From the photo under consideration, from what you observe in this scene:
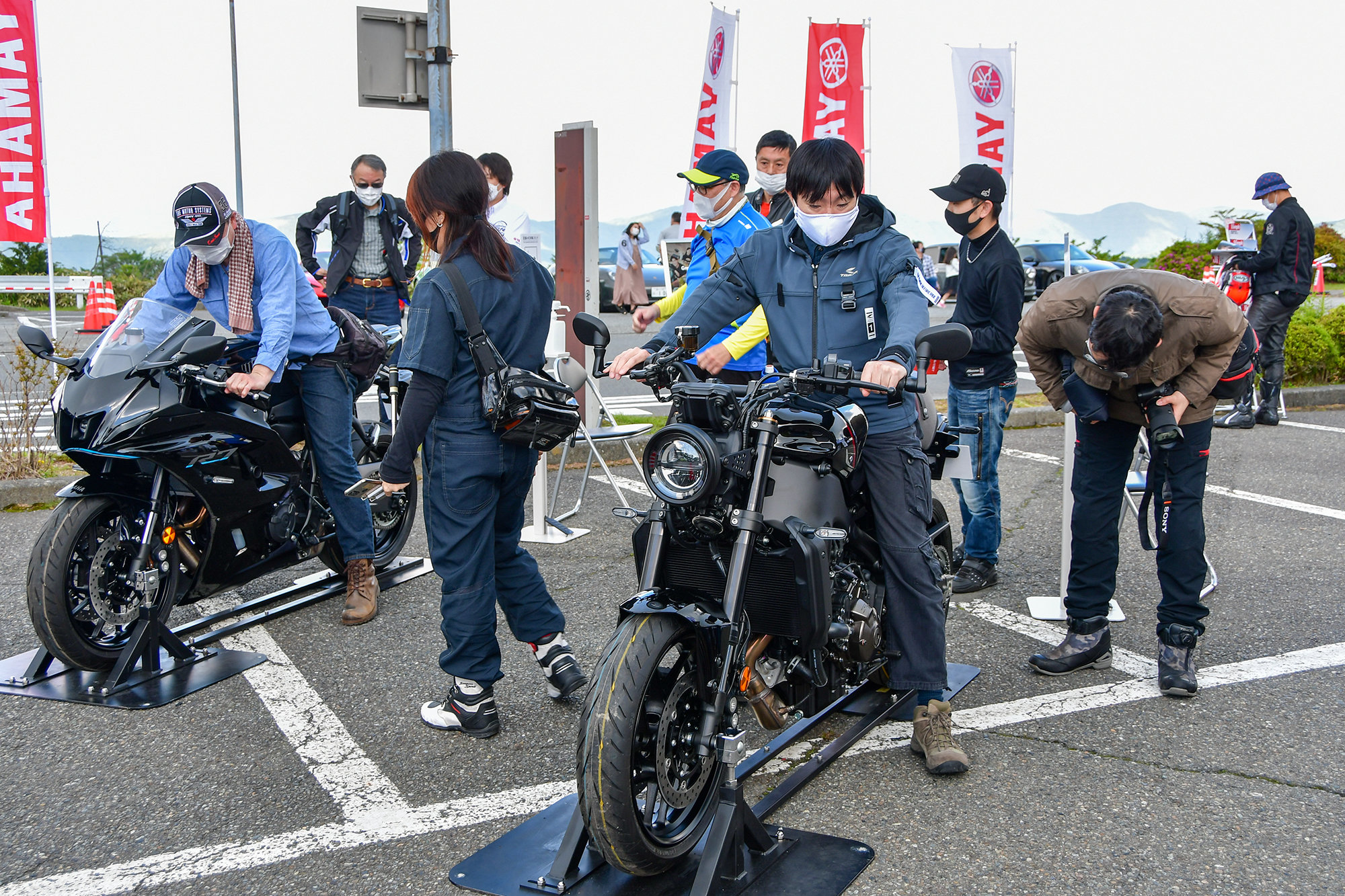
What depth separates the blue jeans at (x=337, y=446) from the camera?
5.08 m

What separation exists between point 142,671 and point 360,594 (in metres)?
1.03

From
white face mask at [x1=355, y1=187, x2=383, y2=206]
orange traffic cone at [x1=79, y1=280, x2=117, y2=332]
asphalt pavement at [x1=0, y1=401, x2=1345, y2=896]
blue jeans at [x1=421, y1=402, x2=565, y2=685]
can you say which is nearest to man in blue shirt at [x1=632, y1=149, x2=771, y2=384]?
asphalt pavement at [x1=0, y1=401, x2=1345, y2=896]

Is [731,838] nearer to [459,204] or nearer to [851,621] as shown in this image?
[851,621]

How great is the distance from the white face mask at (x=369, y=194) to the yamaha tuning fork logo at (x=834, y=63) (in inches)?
245

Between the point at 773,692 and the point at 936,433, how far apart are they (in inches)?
57.8

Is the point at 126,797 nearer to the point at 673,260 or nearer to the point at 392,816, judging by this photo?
the point at 392,816

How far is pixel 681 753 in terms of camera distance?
2887 millimetres

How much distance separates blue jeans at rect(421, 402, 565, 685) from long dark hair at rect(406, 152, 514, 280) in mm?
540

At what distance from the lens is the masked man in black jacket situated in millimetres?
9773

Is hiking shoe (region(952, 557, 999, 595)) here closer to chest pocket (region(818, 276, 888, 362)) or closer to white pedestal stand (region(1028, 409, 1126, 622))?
white pedestal stand (region(1028, 409, 1126, 622))

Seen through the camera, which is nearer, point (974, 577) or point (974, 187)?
point (974, 187)

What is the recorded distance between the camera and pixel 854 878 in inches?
114

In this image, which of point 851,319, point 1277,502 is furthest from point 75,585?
point 1277,502

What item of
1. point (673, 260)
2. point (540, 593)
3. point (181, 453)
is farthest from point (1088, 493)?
point (673, 260)
